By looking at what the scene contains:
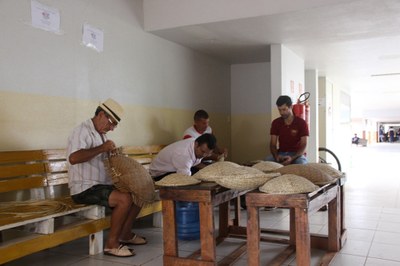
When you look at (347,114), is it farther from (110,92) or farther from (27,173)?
(27,173)

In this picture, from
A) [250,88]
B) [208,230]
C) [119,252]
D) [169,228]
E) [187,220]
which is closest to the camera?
[208,230]

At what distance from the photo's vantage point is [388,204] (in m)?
5.26

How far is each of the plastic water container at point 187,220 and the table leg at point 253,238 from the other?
1307 millimetres

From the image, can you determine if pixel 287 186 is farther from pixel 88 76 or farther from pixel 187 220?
pixel 88 76

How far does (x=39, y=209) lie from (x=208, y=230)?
1.27 metres

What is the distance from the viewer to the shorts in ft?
10.1

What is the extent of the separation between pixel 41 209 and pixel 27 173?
18.2 inches

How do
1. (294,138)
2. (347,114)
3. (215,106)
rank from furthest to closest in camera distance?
1. (347,114)
2. (215,106)
3. (294,138)

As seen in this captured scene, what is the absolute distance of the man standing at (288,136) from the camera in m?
4.62

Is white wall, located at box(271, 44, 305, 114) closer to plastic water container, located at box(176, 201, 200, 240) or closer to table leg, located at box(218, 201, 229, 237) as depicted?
table leg, located at box(218, 201, 229, 237)

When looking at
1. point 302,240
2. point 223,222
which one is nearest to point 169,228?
point 302,240

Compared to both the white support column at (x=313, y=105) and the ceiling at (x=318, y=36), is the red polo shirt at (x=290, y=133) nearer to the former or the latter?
the ceiling at (x=318, y=36)

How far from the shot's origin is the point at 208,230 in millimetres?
2496

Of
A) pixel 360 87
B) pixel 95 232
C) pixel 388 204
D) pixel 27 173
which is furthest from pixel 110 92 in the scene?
pixel 360 87
